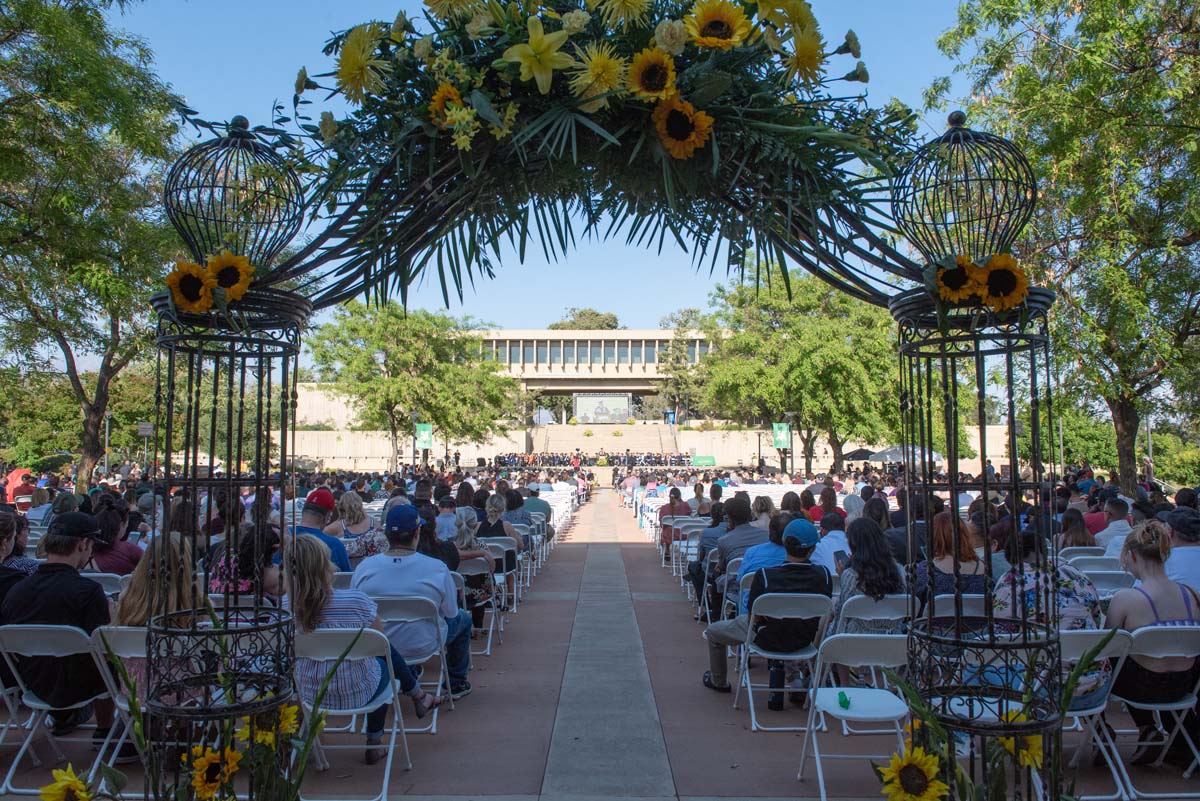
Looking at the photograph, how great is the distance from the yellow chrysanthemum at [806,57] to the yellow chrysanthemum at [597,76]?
0.63 meters

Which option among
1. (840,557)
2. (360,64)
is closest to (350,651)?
(360,64)

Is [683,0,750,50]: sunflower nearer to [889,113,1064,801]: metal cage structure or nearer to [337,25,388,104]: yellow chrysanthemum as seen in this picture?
[889,113,1064,801]: metal cage structure

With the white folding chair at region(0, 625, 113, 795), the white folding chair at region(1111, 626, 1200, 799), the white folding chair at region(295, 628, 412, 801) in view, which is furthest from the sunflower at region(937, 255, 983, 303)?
the white folding chair at region(0, 625, 113, 795)

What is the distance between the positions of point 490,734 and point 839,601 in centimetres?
243

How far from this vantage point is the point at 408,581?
5699 mm

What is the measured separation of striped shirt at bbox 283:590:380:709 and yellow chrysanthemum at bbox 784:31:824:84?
3451 millimetres

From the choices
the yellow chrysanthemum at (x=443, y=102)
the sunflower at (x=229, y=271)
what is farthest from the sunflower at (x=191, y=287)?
the yellow chrysanthemum at (x=443, y=102)

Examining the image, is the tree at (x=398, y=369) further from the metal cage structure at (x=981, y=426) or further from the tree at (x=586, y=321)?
the tree at (x=586, y=321)

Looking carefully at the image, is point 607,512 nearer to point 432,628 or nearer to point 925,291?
point 432,628

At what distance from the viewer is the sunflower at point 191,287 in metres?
3.50

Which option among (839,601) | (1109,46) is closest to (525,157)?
(839,601)

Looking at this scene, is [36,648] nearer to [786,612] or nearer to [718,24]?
[786,612]

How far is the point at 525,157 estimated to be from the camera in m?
3.51

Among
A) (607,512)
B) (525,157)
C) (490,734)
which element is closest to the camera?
(525,157)
